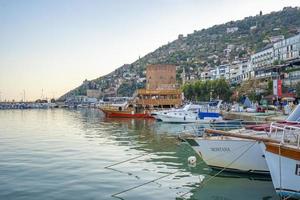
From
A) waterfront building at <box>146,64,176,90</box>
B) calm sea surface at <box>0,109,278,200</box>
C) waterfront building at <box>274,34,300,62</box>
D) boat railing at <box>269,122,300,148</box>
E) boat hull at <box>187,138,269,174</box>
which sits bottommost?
calm sea surface at <box>0,109,278,200</box>

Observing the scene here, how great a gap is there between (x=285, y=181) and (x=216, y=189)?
3.51 m

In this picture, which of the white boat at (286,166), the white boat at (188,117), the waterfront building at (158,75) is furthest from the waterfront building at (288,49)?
the white boat at (286,166)

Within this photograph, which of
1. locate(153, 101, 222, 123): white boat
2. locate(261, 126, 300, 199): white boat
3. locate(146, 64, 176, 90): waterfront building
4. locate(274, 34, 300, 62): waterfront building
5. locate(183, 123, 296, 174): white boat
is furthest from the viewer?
locate(146, 64, 176, 90): waterfront building

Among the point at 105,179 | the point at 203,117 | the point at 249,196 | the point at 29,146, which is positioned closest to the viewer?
the point at 249,196

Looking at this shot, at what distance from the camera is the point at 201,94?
108750 millimetres

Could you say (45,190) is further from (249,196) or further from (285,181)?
(285,181)

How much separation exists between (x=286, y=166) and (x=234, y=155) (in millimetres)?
4979

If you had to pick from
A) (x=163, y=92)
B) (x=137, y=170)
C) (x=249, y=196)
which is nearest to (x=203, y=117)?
(x=163, y=92)

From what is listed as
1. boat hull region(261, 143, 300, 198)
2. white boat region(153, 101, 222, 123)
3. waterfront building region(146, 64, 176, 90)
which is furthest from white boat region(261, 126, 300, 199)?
waterfront building region(146, 64, 176, 90)

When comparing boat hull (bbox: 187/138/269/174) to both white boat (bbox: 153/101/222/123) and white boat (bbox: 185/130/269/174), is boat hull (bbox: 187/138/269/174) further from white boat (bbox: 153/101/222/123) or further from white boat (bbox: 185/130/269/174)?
white boat (bbox: 153/101/222/123)

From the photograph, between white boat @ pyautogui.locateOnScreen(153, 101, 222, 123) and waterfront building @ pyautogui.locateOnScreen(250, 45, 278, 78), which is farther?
waterfront building @ pyautogui.locateOnScreen(250, 45, 278, 78)

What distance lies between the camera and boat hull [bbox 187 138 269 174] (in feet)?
59.8

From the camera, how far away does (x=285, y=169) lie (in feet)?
45.2

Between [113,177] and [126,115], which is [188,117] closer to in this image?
[126,115]
